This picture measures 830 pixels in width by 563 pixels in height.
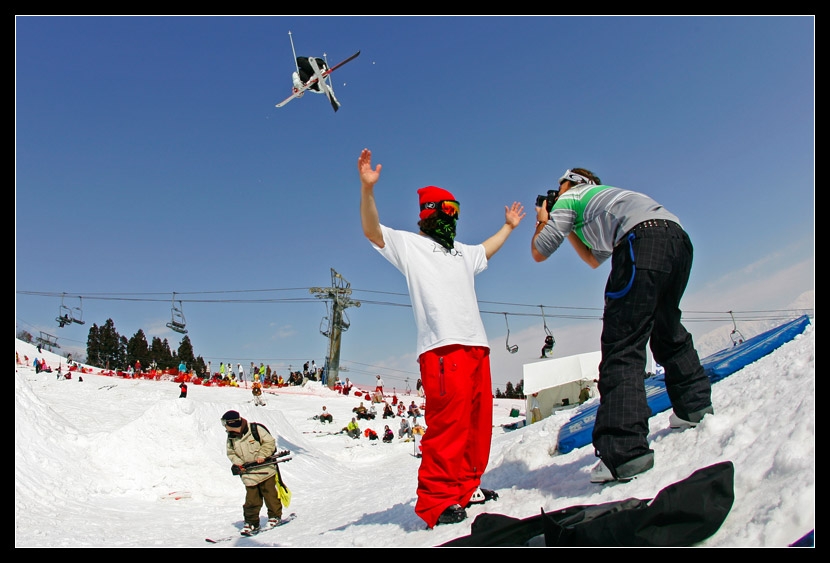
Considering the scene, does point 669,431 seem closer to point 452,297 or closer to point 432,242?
point 452,297

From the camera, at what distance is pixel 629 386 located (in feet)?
7.60

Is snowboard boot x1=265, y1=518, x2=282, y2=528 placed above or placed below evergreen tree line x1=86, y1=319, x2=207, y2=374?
below

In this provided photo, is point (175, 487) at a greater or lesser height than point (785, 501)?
lesser

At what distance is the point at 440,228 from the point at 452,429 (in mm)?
1287

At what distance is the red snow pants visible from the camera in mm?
2584

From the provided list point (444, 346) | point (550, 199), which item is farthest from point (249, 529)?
point (550, 199)

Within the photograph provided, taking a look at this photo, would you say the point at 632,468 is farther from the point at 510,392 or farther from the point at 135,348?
the point at 135,348

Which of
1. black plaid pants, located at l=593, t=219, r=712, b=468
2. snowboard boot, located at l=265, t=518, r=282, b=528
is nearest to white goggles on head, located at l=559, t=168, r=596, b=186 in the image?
black plaid pants, located at l=593, t=219, r=712, b=468

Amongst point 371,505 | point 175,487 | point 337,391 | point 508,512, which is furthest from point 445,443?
point 337,391

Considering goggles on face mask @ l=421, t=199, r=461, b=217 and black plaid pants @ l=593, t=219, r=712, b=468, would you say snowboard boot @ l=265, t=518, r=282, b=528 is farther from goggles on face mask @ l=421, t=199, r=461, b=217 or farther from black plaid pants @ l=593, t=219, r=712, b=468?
black plaid pants @ l=593, t=219, r=712, b=468

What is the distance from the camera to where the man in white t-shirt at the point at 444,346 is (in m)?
2.62

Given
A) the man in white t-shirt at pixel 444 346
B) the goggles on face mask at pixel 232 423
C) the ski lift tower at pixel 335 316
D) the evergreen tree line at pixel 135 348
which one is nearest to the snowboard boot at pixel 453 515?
the man in white t-shirt at pixel 444 346
